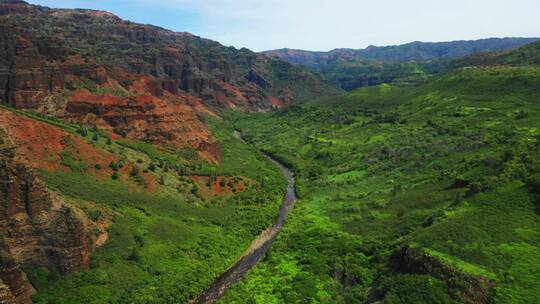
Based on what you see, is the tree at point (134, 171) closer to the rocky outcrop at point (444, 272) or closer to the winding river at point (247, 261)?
the winding river at point (247, 261)

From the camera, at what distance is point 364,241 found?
68125mm

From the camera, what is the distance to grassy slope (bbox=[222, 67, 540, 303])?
52406 mm

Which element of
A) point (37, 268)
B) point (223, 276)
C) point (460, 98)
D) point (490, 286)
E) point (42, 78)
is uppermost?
point (42, 78)

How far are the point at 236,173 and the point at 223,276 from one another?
44.3 m

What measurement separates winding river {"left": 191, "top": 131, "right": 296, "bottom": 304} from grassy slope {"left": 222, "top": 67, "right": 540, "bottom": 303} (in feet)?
7.67

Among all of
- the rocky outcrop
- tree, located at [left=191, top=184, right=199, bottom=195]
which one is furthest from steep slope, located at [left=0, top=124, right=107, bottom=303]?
the rocky outcrop

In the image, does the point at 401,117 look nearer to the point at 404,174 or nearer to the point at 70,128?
the point at 404,174

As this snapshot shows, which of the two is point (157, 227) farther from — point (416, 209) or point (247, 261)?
point (416, 209)

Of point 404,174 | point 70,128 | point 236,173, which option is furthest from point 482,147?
point 70,128

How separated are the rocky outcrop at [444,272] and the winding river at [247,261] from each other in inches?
804

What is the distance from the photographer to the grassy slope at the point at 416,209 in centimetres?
5241

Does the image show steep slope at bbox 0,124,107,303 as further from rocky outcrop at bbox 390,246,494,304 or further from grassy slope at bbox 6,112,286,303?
rocky outcrop at bbox 390,246,494,304

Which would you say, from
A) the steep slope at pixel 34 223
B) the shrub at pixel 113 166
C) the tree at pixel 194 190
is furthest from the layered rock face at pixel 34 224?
the tree at pixel 194 190

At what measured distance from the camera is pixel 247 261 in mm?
66250
